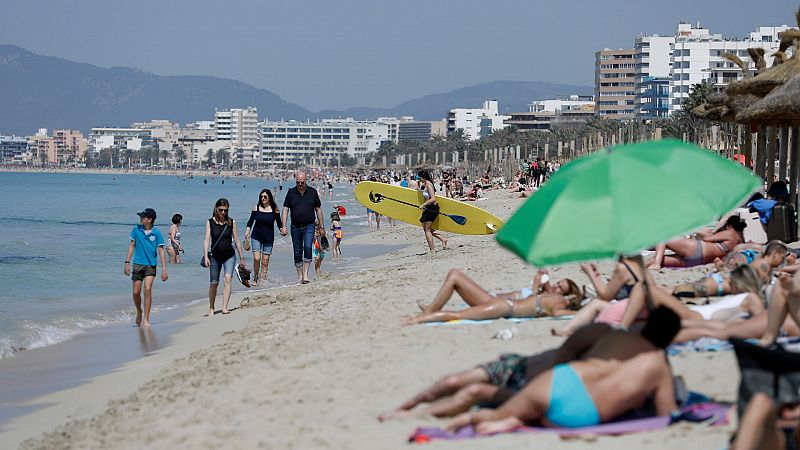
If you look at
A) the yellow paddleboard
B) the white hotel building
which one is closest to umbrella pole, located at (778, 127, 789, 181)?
the yellow paddleboard

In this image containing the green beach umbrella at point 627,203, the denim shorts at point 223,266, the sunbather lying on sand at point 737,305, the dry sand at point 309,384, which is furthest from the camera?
the denim shorts at point 223,266

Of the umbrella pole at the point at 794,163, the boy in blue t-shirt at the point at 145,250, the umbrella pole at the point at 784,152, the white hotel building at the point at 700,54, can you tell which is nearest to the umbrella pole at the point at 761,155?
the umbrella pole at the point at 784,152

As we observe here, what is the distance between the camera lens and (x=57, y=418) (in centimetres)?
761

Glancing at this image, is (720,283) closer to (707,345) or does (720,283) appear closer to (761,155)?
(707,345)

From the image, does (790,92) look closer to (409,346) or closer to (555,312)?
(555,312)

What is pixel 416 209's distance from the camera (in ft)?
65.7

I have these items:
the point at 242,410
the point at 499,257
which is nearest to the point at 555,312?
the point at 242,410

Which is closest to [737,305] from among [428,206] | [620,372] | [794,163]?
[620,372]

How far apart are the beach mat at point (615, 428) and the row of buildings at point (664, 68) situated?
309ft

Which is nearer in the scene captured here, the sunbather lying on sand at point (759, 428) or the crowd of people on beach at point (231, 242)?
the sunbather lying on sand at point (759, 428)

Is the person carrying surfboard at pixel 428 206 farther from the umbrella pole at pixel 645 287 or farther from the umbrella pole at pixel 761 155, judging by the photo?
the umbrella pole at pixel 645 287

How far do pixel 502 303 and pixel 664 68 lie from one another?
136781mm

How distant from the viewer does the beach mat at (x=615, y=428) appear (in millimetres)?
4992

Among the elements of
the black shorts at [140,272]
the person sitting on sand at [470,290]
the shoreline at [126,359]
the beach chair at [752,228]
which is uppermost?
the beach chair at [752,228]
